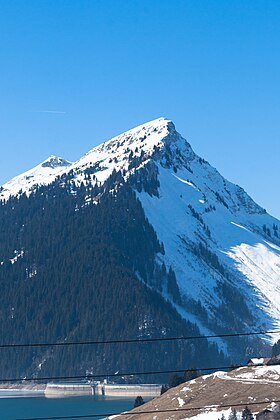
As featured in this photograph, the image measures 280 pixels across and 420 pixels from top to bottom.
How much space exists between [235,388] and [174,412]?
12027 millimetres

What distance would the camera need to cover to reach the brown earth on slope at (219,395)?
16212 centimetres

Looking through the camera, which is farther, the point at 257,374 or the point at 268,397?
the point at 257,374

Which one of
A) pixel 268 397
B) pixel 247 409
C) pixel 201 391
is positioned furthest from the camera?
pixel 201 391

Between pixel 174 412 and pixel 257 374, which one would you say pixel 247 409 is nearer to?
pixel 174 412

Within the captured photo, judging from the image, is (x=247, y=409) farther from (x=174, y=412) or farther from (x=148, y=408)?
(x=148, y=408)

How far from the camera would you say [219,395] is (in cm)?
17062

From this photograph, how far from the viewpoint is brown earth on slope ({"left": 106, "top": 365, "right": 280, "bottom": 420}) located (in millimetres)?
162125

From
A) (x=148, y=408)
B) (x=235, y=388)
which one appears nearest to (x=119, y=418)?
(x=148, y=408)

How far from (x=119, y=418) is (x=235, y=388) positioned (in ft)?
57.4

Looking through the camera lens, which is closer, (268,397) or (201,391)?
(268,397)

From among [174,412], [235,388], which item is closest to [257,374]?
[235,388]

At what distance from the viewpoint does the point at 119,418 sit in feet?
565

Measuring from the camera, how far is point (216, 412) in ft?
522

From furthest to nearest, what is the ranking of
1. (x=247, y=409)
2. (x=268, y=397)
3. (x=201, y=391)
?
(x=201, y=391)
(x=268, y=397)
(x=247, y=409)
